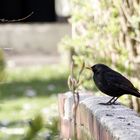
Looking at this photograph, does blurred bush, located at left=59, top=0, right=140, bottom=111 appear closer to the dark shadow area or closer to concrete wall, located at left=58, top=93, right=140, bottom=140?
concrete wall, located at left=58, top=93, right=140, bottom=140

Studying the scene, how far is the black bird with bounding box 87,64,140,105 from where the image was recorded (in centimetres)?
510

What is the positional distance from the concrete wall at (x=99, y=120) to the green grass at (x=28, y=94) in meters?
1.38

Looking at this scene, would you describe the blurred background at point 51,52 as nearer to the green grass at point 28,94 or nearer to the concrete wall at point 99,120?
the green grass at point 28,94

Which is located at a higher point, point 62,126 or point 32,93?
point 62,126

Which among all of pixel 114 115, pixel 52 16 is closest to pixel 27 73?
pixel 52 16

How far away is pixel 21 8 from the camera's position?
60.8 feet

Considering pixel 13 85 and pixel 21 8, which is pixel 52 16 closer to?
pixel 21 8

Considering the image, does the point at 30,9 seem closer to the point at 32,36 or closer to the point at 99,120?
the point at 32,36

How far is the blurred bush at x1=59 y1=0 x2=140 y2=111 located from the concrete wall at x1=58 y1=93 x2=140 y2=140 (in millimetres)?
977

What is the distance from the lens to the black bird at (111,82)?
5102 mm

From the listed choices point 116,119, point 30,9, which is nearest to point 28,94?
point 30,9

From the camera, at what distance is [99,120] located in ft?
14.4

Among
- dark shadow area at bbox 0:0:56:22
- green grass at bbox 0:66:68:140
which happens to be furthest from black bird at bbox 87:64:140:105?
dark shadow area at bbox 0:0:56:22

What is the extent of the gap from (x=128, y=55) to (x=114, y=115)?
2.27m
